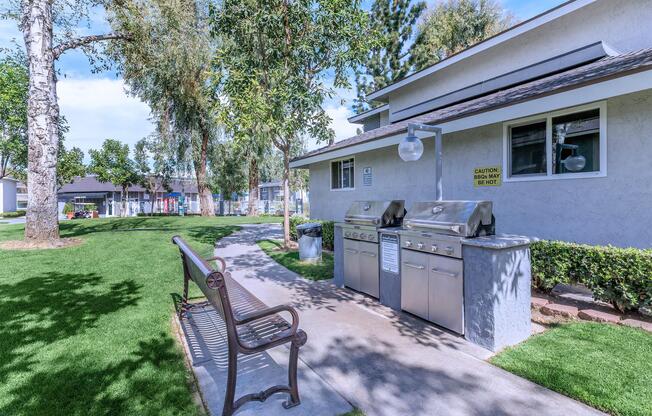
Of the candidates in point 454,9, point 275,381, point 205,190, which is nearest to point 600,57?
point 275,381

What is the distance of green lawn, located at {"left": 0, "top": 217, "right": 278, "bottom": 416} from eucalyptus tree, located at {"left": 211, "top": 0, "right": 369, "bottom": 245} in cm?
459

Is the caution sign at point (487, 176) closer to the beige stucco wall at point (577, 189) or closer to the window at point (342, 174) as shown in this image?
the beige stucco wall at point (577, 189)

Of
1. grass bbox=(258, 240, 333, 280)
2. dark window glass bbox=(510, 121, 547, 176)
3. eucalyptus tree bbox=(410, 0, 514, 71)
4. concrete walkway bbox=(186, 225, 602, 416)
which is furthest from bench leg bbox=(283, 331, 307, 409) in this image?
eucalyptus tree bbox=(410, 0, 514, 71)

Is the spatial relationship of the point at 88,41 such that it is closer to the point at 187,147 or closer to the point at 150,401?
the point at 150,401

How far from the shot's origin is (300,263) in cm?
853

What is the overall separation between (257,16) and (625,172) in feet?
28.1

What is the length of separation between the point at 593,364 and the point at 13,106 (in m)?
29.3

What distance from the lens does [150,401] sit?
2.73m

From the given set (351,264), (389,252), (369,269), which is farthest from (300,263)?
(389,252)

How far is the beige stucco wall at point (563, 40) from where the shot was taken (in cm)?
664

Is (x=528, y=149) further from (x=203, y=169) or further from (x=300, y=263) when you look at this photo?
(x=203, y=169)

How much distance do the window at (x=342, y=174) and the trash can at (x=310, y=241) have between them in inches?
147

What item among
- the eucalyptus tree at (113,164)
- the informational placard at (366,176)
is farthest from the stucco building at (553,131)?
the eucalyptus tree at (113,164)

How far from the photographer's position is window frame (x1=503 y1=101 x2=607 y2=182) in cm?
552
